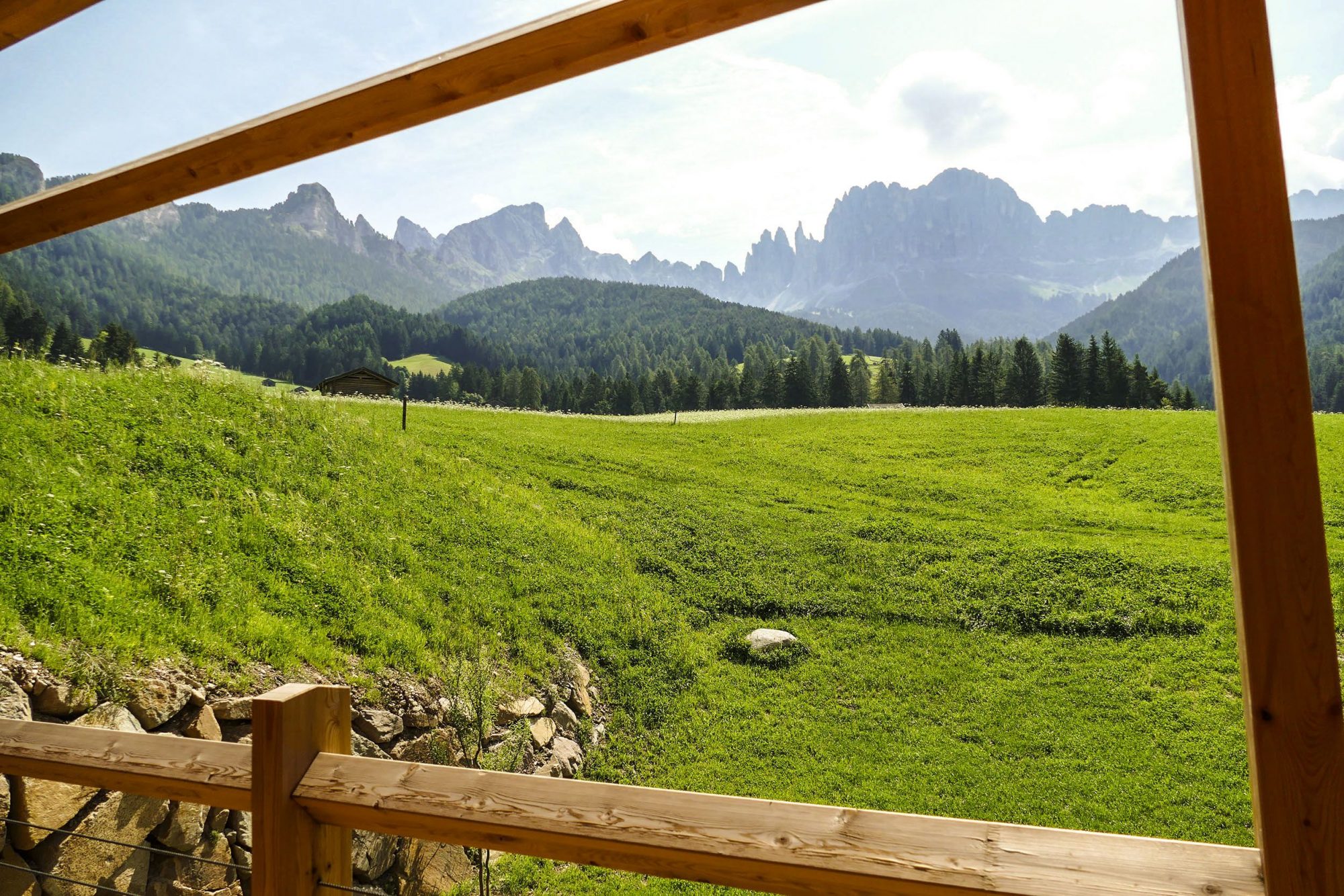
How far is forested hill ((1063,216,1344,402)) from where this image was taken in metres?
12.1

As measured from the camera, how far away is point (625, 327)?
20406mm

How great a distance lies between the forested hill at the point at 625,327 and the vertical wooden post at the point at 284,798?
1215 centimetres

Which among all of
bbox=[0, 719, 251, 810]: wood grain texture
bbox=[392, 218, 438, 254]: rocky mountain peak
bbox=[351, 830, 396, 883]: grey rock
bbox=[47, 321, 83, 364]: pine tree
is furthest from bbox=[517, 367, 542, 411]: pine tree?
bbox=[392, 218, 438, 254]: rocky mountain peak

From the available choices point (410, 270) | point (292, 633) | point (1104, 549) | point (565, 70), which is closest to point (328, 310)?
point (292, 633)

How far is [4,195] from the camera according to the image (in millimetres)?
12688

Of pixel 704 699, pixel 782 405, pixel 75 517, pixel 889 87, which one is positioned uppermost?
pixel 889 87

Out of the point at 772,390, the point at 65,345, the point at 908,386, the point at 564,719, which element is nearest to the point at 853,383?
the point at 908,386

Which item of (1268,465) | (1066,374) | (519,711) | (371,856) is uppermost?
(1066,374)

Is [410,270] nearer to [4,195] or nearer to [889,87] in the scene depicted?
[4,195]

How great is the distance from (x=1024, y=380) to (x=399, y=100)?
12.7 meters

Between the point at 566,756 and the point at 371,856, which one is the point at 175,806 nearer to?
the point at 371,856

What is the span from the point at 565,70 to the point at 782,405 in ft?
40.4

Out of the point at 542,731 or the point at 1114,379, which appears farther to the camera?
the point at 1114,379

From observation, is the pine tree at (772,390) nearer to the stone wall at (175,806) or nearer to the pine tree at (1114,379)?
the pine tree at (1114,379)
